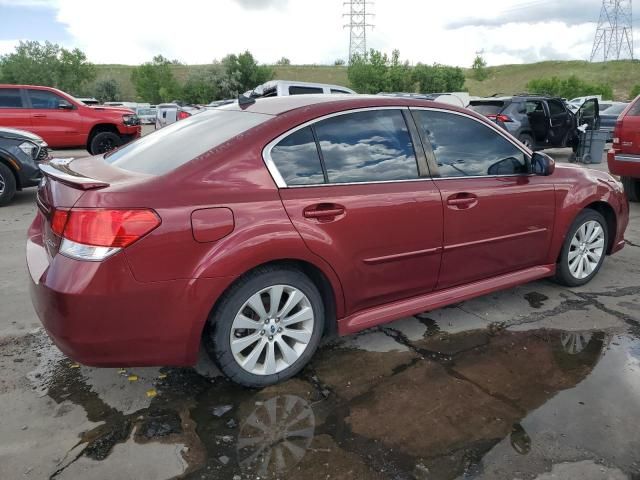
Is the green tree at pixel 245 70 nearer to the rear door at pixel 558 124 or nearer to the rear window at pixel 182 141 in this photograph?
the rear door at pixel 558 124

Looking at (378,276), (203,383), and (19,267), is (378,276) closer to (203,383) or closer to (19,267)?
(203,383)

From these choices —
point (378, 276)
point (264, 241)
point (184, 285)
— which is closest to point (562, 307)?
point (378, 276)

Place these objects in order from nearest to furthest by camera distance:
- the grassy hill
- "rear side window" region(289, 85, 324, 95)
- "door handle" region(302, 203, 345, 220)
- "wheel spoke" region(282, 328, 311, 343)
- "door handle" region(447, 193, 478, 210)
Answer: "door handle" region(302, 203, 345, 220) < "wheel spoke" region(282, 328, 311, 343) < "door handle" region(447, 193, 478, 210) < "rear side window" region(289, 85, 324, 95) < the grassy hill

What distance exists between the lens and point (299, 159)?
116 inches

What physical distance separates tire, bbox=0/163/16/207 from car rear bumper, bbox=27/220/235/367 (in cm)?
575

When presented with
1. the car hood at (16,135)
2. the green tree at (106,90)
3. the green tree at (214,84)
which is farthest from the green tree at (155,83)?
the car hood at (16,135)

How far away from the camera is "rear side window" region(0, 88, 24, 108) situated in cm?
1152

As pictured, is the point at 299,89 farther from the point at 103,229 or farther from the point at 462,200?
the point at 103,229

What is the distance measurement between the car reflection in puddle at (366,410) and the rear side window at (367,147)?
1.16 m

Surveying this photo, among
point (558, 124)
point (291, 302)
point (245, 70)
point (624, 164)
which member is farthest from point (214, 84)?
point (291, 302)

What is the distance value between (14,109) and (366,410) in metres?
11.8

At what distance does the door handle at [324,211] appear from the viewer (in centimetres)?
286

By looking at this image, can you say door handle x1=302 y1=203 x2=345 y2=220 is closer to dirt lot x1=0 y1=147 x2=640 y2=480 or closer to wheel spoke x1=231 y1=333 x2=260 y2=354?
wheel spoke x1=231 y1=333 x2=260 y2=354

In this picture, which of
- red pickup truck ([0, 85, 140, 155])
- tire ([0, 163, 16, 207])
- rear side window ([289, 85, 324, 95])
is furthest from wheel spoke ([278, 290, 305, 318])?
red pickup truck ([0, 85, 140, 155])
